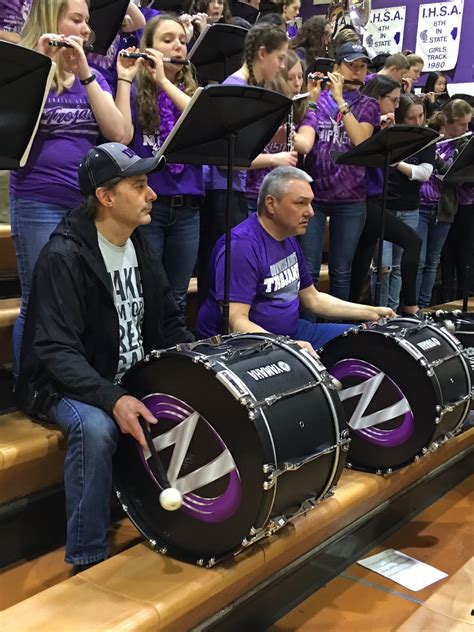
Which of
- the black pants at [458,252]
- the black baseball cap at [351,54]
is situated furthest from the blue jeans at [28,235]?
the black pants at [458,252]

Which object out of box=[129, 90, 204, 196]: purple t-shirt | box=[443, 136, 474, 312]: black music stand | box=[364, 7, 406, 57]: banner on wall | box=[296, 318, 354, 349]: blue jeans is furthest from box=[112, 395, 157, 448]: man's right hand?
box=[364, 7, 406, 57]: banner on wall

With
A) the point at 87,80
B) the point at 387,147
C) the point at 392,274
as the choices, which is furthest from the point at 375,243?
the point at 87,80

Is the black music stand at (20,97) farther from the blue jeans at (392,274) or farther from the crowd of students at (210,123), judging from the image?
the blue jeans at (392,274)

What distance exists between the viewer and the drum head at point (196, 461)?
6.08 ft

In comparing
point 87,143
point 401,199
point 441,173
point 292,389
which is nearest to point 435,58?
point 441,173

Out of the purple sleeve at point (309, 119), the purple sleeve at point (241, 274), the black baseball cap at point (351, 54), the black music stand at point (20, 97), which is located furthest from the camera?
the black baseball cap at point (351, 54)

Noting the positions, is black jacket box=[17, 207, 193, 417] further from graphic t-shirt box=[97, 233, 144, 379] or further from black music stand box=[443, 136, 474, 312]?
black music stand box=[443, 136, 474, 312]

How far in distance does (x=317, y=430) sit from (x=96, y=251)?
0.83 m

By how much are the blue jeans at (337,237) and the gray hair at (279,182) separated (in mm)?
757

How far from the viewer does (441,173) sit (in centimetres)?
499

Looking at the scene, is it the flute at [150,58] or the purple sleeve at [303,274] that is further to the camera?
the purple sleeve at [303,274]

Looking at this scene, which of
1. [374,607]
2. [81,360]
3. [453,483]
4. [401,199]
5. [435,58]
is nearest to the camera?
[81,360]

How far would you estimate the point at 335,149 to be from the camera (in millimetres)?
3678

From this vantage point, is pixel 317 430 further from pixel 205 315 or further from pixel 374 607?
pixel 205 315
